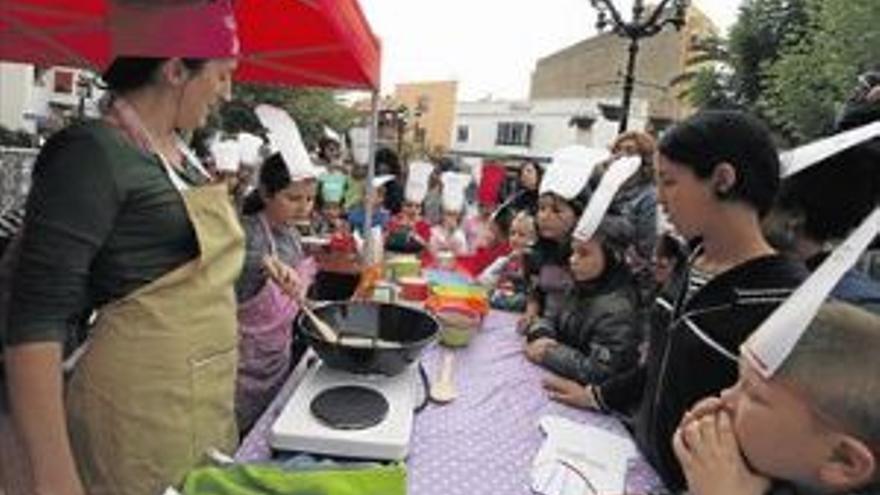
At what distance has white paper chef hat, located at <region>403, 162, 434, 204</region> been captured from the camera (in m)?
6.48

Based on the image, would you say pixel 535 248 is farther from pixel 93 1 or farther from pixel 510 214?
pixel 93 1

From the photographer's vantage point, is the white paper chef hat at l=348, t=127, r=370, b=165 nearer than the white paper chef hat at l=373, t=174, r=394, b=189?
No

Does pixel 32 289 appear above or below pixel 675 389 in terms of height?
above

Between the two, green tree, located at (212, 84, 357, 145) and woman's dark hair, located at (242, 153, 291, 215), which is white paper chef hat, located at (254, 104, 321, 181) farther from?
green tree, located at (212, 84, 357, 145)

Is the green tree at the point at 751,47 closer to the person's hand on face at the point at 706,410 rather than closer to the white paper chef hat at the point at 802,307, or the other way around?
the person's hand on face at the point at 706,410

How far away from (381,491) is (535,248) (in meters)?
2.22

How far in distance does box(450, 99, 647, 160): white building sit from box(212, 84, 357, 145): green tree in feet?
27.6

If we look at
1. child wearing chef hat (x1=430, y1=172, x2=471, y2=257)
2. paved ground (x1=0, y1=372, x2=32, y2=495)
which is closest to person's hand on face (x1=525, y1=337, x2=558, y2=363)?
paved ground (x1=0, y1=372, x2=32, y2=495)

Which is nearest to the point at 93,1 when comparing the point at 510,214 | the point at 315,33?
the point at 315,33

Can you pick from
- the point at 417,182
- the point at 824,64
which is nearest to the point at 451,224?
the point at 417,182

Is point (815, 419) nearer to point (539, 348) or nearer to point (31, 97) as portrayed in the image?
point (539, 348)

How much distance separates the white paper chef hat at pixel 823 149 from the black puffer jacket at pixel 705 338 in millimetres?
215

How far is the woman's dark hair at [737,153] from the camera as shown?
1.87 metres

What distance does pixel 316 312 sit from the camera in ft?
7.89
